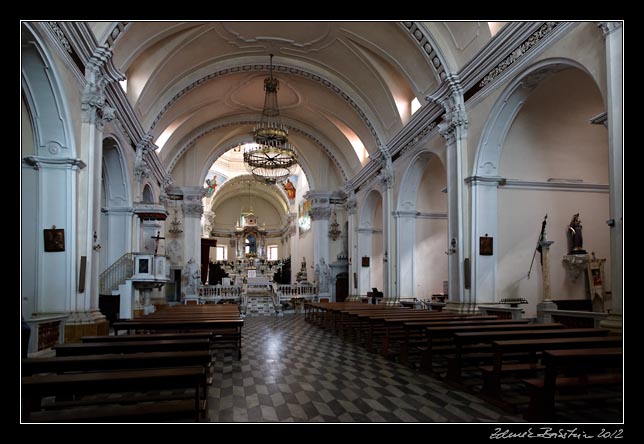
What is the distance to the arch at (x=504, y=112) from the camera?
25.4ft

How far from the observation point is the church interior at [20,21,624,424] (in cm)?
427

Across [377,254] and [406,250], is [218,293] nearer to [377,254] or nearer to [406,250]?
[377,254]

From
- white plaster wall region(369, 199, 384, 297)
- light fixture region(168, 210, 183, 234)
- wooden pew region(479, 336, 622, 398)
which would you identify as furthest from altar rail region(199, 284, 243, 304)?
wooden pew region(479, 336, 622, 398)

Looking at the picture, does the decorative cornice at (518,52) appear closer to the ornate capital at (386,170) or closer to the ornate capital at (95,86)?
the ornate capital at (386,170)

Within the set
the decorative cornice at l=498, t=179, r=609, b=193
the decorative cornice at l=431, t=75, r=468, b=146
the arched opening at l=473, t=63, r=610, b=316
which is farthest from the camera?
the decorative cornice at l=431, t=75, r=468, b=146

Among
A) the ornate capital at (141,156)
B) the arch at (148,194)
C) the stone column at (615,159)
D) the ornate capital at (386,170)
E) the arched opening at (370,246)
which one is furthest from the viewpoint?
the arched opening at (370,246)

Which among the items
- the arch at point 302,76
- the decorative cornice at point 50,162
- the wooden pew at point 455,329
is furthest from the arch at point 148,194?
the wooden pew at point 455,329

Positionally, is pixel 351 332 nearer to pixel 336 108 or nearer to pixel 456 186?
pixel 456 186

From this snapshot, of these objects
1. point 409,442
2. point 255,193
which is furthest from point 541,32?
point 255,193

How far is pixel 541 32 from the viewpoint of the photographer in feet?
24.9

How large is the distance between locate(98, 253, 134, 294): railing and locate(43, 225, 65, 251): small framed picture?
173 inches

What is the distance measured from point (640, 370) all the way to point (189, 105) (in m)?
15.4

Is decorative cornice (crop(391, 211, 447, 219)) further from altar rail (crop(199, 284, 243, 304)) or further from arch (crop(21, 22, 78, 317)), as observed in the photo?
arch (crop(21, 22, 78, 317))

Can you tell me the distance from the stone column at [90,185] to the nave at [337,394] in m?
2.41
